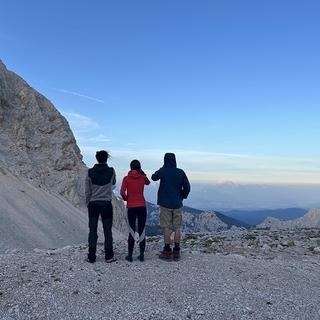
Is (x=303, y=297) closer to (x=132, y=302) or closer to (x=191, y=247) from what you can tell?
(x=132, y=302)

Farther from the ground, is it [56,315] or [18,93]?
[18,93]

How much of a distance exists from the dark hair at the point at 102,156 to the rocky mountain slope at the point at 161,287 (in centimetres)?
294

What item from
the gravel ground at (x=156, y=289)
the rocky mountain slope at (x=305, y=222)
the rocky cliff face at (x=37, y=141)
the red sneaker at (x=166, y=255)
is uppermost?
the rocky cliff face at (x=37, y=141)

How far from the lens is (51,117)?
69.9 metres

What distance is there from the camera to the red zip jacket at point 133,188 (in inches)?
565

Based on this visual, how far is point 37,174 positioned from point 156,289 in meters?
49.4

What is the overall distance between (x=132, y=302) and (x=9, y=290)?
2.83m

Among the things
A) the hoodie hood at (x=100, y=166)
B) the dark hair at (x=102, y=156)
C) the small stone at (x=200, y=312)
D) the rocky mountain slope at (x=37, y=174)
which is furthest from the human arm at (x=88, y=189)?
the rocky mountain slope at (x=37, y=174)

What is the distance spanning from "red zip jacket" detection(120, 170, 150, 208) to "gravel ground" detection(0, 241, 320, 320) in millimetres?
1759

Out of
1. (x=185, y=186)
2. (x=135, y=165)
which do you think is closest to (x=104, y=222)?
(x=135, y=165)

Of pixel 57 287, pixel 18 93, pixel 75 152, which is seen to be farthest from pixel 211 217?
pixel 57 287

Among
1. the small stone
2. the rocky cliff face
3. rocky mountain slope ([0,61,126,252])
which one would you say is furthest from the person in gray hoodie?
the rocky cliff face

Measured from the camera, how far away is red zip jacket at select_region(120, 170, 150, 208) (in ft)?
47.1

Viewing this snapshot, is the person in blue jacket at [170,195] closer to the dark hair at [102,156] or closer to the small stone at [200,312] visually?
the dark hair at [102,156]
